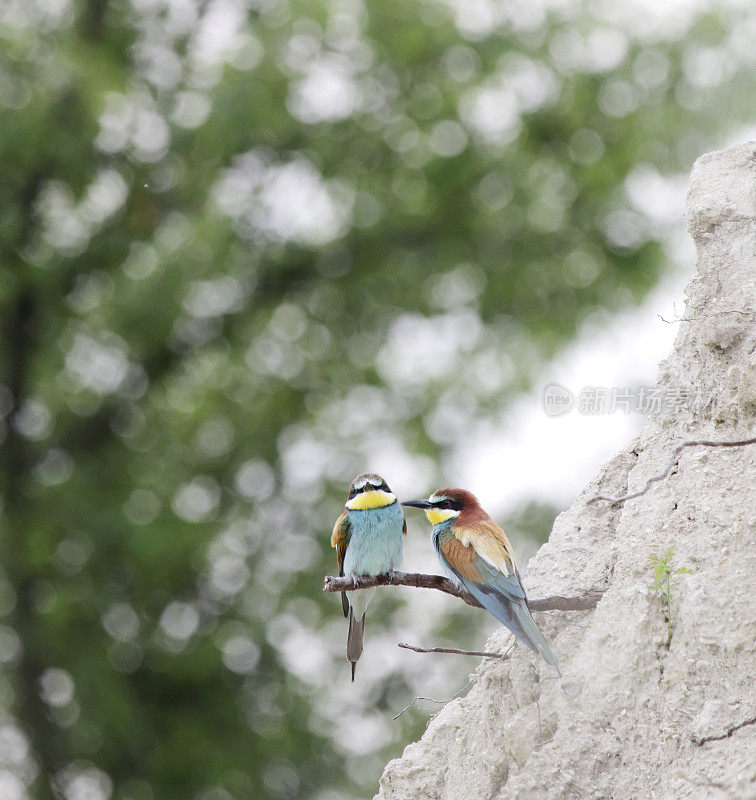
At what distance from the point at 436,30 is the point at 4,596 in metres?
4.62

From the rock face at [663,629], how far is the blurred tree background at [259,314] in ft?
14.4

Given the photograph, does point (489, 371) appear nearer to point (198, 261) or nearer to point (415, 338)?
Result: point (415, 338)

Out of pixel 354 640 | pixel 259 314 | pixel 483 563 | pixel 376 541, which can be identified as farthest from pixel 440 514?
pixel 259 314

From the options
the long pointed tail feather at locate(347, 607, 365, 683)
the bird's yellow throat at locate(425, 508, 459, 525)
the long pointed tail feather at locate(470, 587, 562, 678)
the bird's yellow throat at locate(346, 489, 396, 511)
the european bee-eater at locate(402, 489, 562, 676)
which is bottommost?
the long pointed tail feather at locate(347, 607, 365, 683)

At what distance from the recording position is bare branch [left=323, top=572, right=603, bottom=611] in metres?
2.01

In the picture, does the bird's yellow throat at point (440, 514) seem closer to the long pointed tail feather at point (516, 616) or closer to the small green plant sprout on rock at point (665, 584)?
the long pointed tail feather at point (516, 616)

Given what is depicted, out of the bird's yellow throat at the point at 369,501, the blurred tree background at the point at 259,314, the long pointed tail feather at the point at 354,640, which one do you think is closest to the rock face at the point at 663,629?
the long pointed tail feather at the point at 354,640

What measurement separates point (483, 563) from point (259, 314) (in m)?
5.43

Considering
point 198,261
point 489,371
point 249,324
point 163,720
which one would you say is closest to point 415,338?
point 489,371

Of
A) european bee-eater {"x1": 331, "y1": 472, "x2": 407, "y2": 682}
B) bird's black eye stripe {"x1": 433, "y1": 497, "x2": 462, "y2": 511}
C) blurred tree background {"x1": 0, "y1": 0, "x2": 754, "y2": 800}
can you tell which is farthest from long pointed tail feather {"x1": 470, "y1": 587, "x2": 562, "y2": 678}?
blurred tree background {"x1": 0, "y1": 0, "x2": 754, "y2": 800}

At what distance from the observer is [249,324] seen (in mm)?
7301

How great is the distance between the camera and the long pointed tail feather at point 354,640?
100 inches

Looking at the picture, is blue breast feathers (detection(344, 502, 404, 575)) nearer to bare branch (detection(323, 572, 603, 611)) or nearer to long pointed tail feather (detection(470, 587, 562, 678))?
bare branch (detection(323, 572, 603, 611))

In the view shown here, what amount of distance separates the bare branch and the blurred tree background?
4.50m
